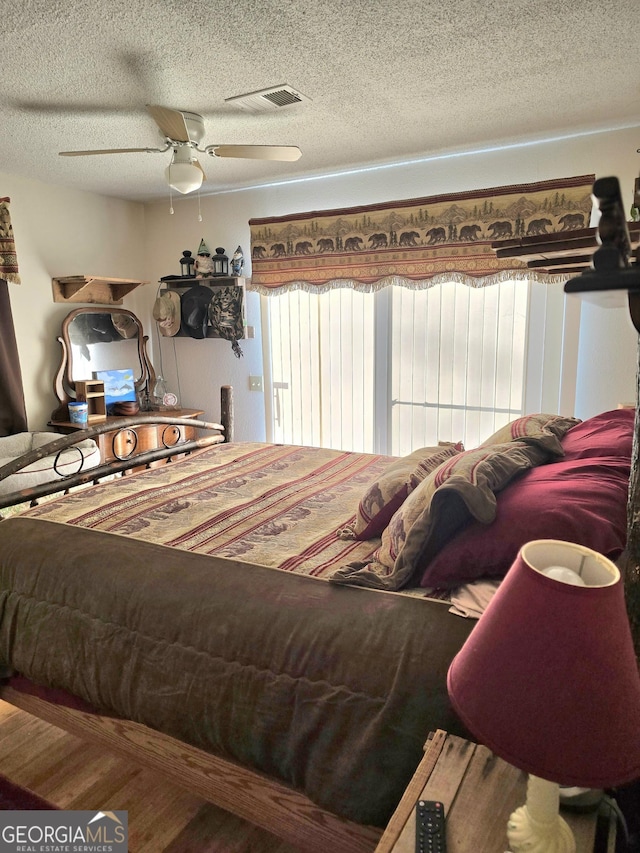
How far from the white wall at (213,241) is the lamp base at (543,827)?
108 inches

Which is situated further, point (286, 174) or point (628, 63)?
point (286, 174)

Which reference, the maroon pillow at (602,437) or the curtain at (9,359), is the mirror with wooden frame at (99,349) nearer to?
the curtain at (9,359)

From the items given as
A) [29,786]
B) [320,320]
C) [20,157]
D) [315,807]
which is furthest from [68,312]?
[315,807]

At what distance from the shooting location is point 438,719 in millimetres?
1154

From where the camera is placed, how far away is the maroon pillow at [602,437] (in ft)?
5.26

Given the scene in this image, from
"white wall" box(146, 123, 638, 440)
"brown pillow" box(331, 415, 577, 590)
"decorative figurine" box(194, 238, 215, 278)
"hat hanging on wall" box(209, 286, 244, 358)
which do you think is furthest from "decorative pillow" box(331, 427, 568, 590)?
"decorative figurine" box(194, 238, 215, 278)

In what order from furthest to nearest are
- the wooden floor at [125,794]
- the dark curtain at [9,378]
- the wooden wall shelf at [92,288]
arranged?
the wooden wall shelf at [92,288] → the dark curtain at [9,378] → the wooden floor at [125,794]

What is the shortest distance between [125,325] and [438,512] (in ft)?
12.2

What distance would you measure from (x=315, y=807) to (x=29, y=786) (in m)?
1.04

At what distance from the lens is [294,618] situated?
1.37 m

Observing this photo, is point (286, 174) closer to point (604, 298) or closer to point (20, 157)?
point (20, 157)

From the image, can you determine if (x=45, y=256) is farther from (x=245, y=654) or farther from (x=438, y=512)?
(x=438, y=512)

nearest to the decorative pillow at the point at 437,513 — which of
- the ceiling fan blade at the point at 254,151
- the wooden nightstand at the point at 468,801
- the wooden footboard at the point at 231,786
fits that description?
the wooden nightstand at the point at 468,801

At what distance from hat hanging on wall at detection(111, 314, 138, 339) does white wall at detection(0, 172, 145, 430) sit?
310 mm
